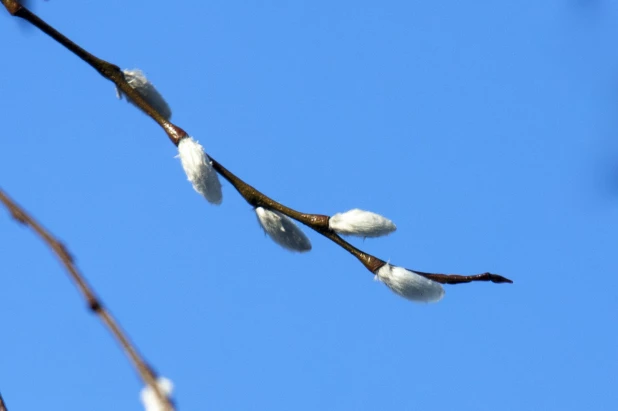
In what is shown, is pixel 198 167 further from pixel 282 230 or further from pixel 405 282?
pixel 405 282

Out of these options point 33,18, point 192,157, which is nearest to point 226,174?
point 192,157

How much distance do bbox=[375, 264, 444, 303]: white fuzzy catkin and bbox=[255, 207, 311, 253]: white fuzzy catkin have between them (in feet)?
0.34

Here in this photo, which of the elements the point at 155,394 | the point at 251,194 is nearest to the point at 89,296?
the point at 155,394

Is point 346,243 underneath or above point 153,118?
underneath

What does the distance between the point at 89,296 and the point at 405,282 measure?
1.68 feet

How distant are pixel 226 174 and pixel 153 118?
104 mm

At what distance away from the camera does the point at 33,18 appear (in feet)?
3.09

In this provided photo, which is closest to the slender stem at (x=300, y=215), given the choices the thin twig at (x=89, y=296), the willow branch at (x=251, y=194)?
the willow branch at (x=251, y=194)

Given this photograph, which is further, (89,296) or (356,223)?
(356,223)

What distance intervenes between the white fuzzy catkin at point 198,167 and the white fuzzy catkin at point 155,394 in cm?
42

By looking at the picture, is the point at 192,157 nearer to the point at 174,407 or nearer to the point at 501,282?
the point at 501,282

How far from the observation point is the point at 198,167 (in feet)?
3.30

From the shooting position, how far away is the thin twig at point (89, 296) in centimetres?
53

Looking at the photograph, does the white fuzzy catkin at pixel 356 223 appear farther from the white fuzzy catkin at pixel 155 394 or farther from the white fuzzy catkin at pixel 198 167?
the white fuzzy catkin at pixel 155 394
